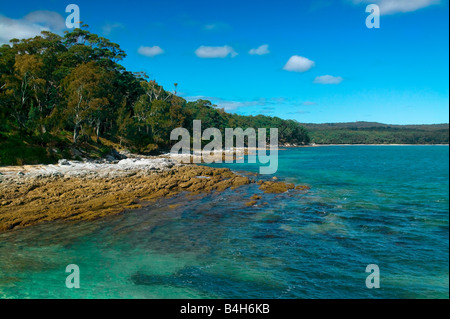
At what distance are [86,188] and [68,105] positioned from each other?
1056 inches

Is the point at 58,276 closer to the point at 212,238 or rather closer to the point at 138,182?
the point at 212,238

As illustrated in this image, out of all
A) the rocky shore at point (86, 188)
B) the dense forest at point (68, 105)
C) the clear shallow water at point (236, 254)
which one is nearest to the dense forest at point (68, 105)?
the dense forest at point (68, 105)

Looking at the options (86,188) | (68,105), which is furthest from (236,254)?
(68,105)

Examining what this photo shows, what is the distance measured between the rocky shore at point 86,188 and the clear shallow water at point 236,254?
6.53 feet

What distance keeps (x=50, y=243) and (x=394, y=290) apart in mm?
15158

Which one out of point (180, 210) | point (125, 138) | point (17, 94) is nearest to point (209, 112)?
point (125, 138)

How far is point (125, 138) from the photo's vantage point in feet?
214

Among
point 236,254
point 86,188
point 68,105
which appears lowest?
point 236,254

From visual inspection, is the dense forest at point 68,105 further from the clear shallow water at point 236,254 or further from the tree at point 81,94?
the clear shallow water at point 236,254

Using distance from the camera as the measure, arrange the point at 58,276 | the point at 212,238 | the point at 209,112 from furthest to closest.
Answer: the point at 209,112, the point at 212,238, the point at 58,276

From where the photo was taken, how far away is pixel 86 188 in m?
24.5

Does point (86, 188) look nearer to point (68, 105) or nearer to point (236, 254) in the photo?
point (236, 254)

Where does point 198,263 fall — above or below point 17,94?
below

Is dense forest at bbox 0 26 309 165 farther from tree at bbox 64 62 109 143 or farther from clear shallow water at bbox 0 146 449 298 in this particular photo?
clear shallow water at bbox 0 146 449 298
